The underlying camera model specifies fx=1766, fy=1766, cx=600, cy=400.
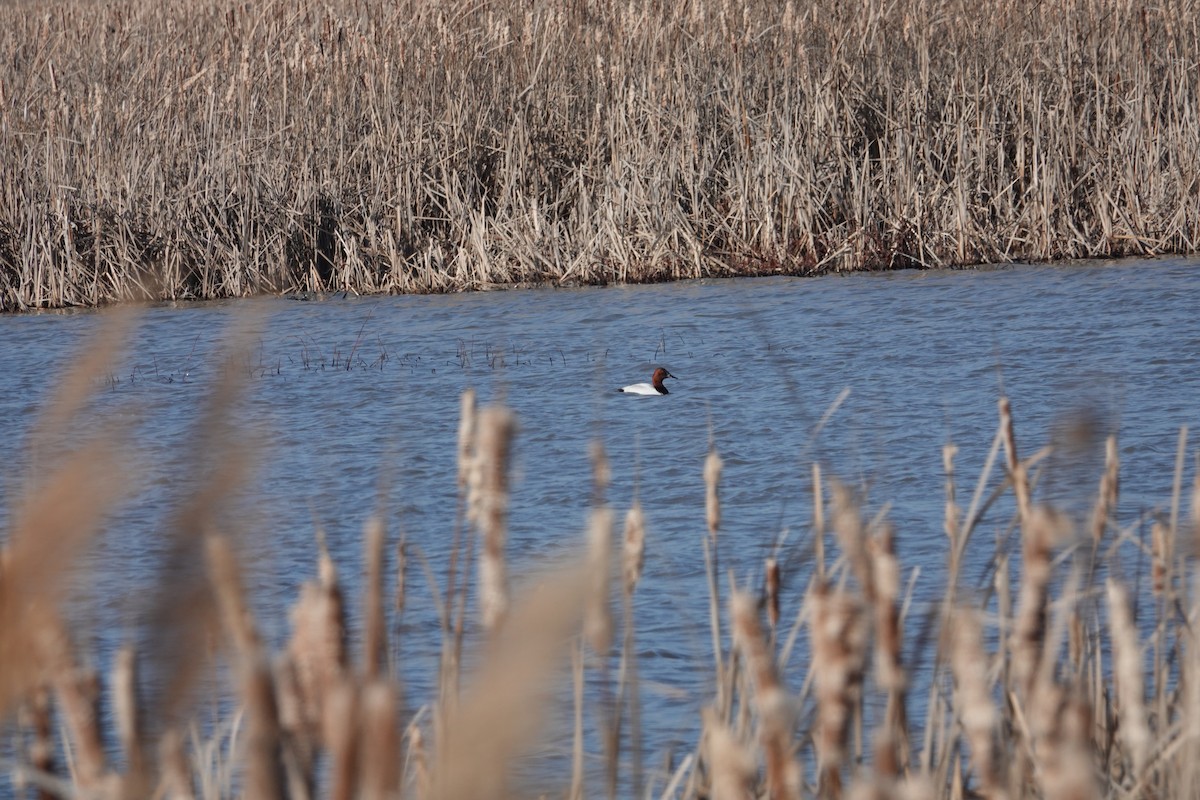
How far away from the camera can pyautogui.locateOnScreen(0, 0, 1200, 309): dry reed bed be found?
34.2 feet

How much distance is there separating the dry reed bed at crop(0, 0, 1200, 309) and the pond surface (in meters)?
0.26

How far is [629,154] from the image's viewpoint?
10633mm

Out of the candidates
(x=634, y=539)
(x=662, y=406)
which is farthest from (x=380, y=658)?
(x=662, y=406)

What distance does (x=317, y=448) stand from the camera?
7.14 metres

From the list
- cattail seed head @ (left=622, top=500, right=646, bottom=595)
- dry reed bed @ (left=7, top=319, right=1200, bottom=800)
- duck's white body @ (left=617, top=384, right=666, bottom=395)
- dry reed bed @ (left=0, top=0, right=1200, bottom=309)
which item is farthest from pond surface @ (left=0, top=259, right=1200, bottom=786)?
dry reed bed @ (left=7, top=319, right=1200, bottom=800)

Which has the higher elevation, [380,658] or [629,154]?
[380,658]

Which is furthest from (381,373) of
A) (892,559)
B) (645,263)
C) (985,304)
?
(892,559)

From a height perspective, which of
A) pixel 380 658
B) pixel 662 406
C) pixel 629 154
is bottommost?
pixel 662 406

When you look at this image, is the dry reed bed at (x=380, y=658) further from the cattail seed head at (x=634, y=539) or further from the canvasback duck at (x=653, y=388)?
the canvasback duck at (x=653, y=388)

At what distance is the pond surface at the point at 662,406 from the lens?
16.2ft

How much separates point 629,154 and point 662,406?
10.6 feet

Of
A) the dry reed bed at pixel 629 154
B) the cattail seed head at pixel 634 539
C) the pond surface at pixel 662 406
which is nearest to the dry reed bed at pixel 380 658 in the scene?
the cattail seed head at pixel 634 539

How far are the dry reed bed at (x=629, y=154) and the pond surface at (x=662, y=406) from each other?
10.2 inches

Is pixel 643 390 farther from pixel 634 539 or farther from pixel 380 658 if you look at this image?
pixel 380 658
